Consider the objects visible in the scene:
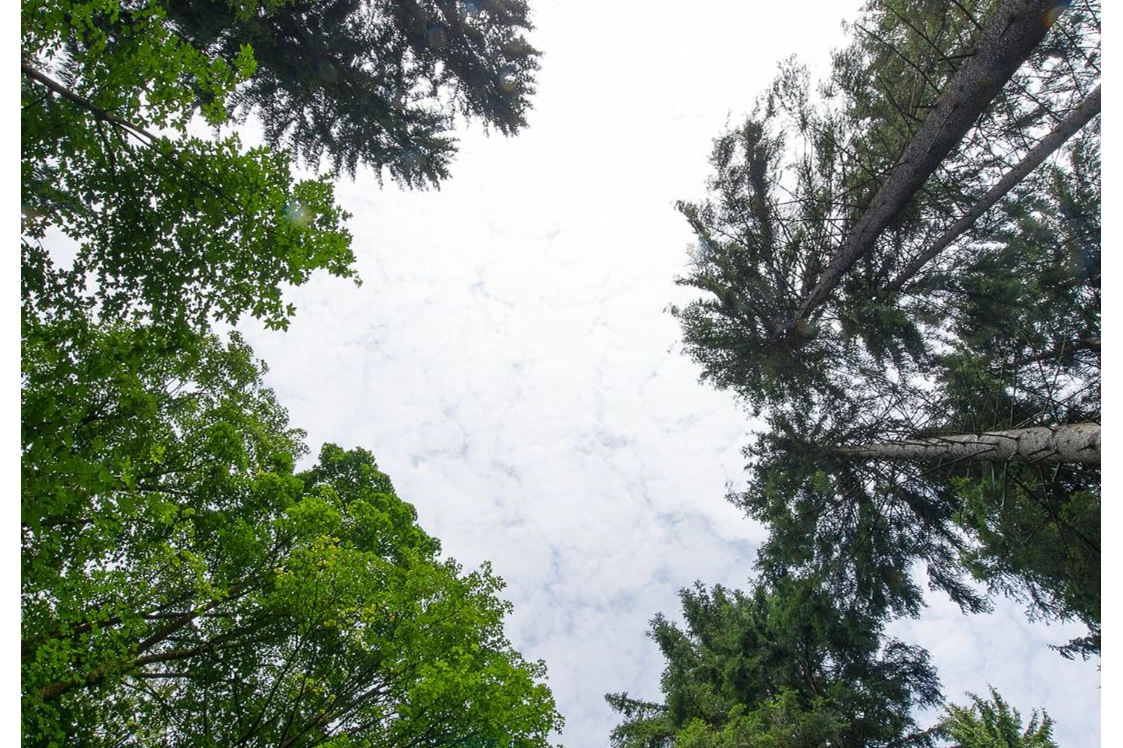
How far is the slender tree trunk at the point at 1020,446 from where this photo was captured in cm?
511

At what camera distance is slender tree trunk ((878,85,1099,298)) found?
22.0ft

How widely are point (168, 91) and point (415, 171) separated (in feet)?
21.1

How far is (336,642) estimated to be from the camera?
260 inches

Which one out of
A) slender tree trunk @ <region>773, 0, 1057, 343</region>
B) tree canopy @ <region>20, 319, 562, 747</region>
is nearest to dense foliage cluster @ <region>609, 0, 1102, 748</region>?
slender tree trunk @ <region>773, 0, 1057, 343</region>

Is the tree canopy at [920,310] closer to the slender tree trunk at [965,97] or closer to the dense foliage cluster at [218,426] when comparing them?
the slender tree trunk at [965,97]

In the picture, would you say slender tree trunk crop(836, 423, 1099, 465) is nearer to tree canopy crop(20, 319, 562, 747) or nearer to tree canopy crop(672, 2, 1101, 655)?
tree canopy crop(672, 2, 1101, 655)

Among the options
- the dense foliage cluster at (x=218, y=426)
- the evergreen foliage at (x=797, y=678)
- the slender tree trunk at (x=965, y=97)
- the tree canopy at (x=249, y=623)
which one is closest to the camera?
the dense foliage cluster at (x=218, y=426)

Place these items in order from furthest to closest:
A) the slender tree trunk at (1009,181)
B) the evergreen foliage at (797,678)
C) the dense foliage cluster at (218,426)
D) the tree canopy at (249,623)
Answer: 1. the evergreen foliage at (797,678)
2. the slender tree trunk at (1009,181)
3. the tree canopy at (249,623)
4. the dense foliage cluster at (218,426)

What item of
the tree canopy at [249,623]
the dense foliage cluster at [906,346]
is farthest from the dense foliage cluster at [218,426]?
the dense foliage cluster at [906,346]

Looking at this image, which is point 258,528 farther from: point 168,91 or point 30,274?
point 168,91

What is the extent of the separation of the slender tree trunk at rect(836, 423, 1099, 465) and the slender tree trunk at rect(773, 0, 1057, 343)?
9.79 ft

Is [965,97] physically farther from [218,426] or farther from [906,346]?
[218,426]

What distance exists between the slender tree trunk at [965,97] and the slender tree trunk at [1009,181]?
1738mm
